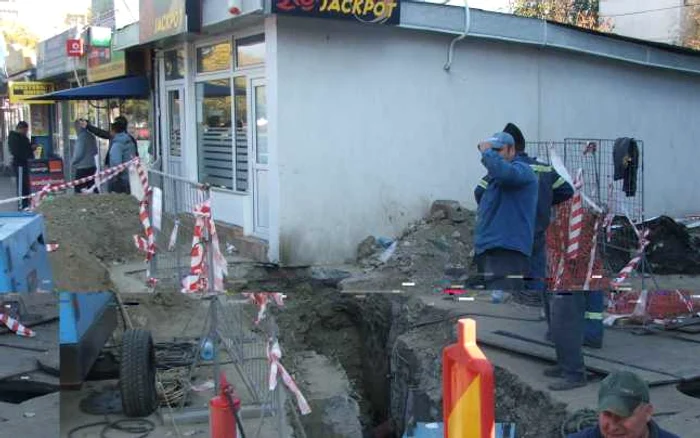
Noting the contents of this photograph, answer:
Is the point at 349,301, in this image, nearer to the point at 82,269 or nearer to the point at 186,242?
the point at 186,242

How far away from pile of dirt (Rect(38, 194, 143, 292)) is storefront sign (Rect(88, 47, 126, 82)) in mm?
4373

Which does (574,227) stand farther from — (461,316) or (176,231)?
(176,231)

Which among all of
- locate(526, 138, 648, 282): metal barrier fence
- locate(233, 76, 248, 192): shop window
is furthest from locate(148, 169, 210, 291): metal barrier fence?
locate(526, 138, 648, 282): metal barrier fence

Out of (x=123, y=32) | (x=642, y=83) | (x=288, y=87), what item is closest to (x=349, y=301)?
(x=288, y=87)

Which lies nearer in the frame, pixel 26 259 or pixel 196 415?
pixel 196 415

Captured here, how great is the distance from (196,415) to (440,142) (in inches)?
294

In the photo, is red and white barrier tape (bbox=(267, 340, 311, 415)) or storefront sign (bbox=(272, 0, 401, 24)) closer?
red and white barrier tape (bbox=(267, 340, 311, 415))

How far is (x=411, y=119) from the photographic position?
10.6m

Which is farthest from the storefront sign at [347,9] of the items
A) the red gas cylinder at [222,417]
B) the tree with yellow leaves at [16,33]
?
the tree with yellow leaves at [16,33]

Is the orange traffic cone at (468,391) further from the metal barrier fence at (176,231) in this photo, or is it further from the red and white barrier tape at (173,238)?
the red and white barrier tape at (173,238)

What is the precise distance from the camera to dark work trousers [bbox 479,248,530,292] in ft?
18.1

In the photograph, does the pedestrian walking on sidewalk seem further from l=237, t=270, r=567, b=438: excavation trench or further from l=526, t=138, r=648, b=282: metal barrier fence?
l=526, t=138, r=648, b=282: metal barrier fence

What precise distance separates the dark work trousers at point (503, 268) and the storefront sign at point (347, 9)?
4.50m

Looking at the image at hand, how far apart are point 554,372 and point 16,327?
3.56 metres
